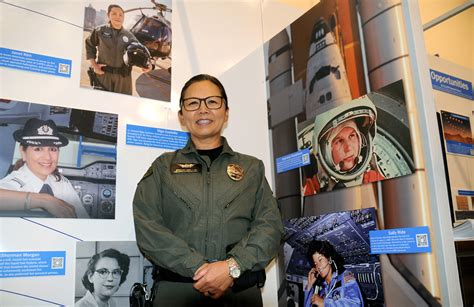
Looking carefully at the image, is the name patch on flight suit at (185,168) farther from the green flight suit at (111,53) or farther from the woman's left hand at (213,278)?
the green flight suit at (111,53)

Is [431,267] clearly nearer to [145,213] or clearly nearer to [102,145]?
[145,213]

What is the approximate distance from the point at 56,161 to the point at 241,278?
2.92 feet

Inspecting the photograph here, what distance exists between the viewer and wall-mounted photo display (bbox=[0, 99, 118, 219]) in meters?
1.54

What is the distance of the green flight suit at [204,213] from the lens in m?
1.32

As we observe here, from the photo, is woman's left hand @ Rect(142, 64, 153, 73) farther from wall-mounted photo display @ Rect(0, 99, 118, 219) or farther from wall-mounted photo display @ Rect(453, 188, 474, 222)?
wall-mounted photo display @ Rect(453, 188, 474, 222)

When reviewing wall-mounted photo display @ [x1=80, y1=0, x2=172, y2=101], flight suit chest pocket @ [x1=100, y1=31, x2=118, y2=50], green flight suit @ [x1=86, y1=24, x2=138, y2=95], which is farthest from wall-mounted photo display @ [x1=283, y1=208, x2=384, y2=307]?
flight suit chest pocket @ [x1=100, y1=31, x2=118, y2=50]

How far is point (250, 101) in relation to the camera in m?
2.14

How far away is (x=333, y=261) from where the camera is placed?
1.64m

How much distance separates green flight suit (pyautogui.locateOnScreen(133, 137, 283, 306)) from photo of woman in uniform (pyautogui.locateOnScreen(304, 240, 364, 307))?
0.33m

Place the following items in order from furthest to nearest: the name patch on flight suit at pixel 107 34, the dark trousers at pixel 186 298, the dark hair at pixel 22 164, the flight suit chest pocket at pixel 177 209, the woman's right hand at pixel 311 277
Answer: the name patch on flight suit at pixel 107 34 → the woman's right hand at pixel 311 277 → the dark hair at pixel 22 164 → the flight suit chest pocket at pixel 177 209 → the dark trousers at pixel 186 298

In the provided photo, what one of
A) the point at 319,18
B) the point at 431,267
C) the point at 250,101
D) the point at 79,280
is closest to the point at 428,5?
the point at 319,18

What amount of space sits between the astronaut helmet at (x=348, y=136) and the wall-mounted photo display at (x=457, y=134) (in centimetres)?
66

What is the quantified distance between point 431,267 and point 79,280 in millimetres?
1274

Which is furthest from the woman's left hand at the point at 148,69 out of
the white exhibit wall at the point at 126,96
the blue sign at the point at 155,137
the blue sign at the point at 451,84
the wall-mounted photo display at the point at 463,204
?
the wall-mounted photo display at the point at 463,204
